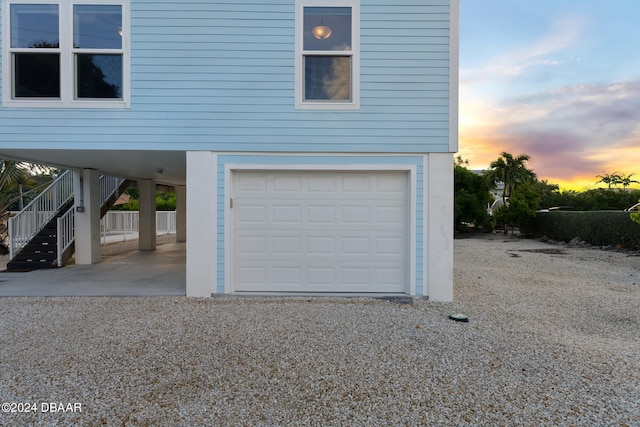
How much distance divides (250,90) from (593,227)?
15507mm

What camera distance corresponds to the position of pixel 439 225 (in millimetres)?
5332

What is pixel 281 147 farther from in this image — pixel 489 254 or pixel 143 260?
pixel 489 254

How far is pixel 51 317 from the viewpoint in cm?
447

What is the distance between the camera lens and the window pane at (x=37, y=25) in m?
5.29

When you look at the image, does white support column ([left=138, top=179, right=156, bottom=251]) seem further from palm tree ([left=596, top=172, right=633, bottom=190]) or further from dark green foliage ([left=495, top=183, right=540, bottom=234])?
palm tree ([left=596, top=172, right=633, bottom=190])

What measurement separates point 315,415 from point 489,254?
1146cm

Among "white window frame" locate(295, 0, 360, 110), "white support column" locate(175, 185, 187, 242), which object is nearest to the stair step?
"white support column" locate(175, 185, 187, 242)

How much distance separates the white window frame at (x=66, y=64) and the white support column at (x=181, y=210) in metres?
7.98

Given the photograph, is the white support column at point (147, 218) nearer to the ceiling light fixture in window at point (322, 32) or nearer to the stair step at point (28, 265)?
the stair step at point (28, 265)

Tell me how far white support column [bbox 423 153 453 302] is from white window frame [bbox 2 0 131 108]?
505 cm

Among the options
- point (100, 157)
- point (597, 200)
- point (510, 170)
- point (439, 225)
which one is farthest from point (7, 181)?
point (597, 200)

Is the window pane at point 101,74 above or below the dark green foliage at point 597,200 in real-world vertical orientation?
above

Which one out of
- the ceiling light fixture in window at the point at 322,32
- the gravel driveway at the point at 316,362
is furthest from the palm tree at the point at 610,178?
the ceiling light fixture in window at the point at 322,32

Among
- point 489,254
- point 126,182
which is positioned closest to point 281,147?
point 126,182
